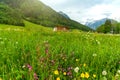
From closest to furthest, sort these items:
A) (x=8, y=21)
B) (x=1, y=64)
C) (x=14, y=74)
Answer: (x=14, y=74) < (x=1, y=64) < (x=8, y=21)

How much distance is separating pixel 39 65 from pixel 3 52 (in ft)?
4.17

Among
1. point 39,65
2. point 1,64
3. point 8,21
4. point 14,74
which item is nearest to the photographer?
point 14,74

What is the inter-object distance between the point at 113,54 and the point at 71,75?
1.90 m

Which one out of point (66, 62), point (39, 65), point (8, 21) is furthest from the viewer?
point (8, 21)

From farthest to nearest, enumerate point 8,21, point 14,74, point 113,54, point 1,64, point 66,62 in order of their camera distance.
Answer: point 8,21
point 113,54
point 66,62
point 1,64
point 14,74

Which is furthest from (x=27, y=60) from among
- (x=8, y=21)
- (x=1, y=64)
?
(x=8, y=21)

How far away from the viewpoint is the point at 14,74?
4707mm

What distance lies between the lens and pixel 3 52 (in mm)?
5969

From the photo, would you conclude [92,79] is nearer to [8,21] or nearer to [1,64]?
[1,64]

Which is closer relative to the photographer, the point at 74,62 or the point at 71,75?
the point at 71,75

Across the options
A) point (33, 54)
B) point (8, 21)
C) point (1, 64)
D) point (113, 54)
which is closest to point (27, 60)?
point (33, 54)

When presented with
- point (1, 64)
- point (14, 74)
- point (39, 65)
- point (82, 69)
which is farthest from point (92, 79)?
point (1, 64)

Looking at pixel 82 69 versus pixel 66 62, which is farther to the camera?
pixel 66 62

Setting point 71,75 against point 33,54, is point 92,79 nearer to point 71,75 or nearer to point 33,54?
→ point 71,75
